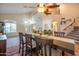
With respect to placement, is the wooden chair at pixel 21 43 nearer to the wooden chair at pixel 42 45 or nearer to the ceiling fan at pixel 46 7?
the wooden chair at pixel 42 45

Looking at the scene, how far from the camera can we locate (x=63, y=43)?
127cm

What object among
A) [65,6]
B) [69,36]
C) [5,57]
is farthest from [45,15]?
[5,57]

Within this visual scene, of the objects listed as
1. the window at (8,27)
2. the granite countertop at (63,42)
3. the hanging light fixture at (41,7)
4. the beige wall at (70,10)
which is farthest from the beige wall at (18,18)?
the beige wall at (70,10)

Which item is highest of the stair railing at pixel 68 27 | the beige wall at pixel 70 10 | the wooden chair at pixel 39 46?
the beige wall at pixel 70 10

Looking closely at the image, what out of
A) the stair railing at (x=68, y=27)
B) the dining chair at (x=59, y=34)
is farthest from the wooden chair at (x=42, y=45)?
the stair railing at (x=68, y=27)

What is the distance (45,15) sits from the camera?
1308 mm

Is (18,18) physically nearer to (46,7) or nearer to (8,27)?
(8,27)

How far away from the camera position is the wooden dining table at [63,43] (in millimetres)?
1249

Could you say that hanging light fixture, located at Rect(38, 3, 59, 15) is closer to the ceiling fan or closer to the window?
the ceiling fan

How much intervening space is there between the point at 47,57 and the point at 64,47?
0.72 ft

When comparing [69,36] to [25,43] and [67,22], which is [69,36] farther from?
[25,43]

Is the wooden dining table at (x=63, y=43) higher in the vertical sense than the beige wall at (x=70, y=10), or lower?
lower

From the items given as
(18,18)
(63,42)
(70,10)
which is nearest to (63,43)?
(63,42)

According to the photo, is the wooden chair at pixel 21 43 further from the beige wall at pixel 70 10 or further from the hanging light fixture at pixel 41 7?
the beige wall at pixel 70 10
